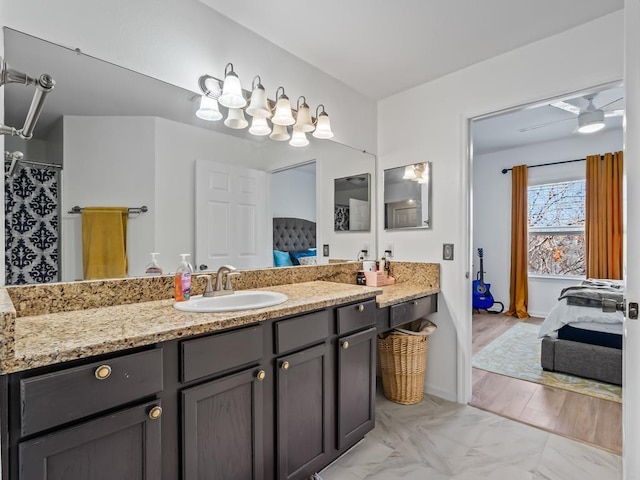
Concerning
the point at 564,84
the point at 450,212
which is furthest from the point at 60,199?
the point at 564,84

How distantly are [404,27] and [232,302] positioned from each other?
1.79 m

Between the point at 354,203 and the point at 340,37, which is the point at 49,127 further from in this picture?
the point at 354,203

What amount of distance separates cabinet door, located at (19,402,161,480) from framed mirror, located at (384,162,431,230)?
215 cm

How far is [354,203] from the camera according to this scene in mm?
2764

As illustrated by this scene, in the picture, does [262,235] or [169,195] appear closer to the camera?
[169,195]

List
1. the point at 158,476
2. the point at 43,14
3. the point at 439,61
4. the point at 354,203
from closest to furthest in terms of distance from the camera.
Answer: the point at 158,476, the point at 43,14, the point at 439,61, the point at 354,203

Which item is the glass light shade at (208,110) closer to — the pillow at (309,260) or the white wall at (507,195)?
the pillow at (309,260)

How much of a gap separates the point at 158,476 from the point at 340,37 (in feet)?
7.39

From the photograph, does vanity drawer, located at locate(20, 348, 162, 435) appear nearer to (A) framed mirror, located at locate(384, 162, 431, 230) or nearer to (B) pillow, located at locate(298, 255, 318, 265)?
(B) pillow, located at locate(298, 255, 318, 265)

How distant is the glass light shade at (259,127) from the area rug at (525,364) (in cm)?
271

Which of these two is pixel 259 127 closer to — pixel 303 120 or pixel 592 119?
pixel 303 120

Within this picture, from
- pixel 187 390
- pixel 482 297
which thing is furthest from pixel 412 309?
pixel 482 297


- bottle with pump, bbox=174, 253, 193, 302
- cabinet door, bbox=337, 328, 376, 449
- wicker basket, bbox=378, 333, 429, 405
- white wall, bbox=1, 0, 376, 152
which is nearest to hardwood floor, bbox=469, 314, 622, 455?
wicker basket, bbox=378, 333, 429, 405

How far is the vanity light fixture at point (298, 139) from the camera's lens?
2.23m
